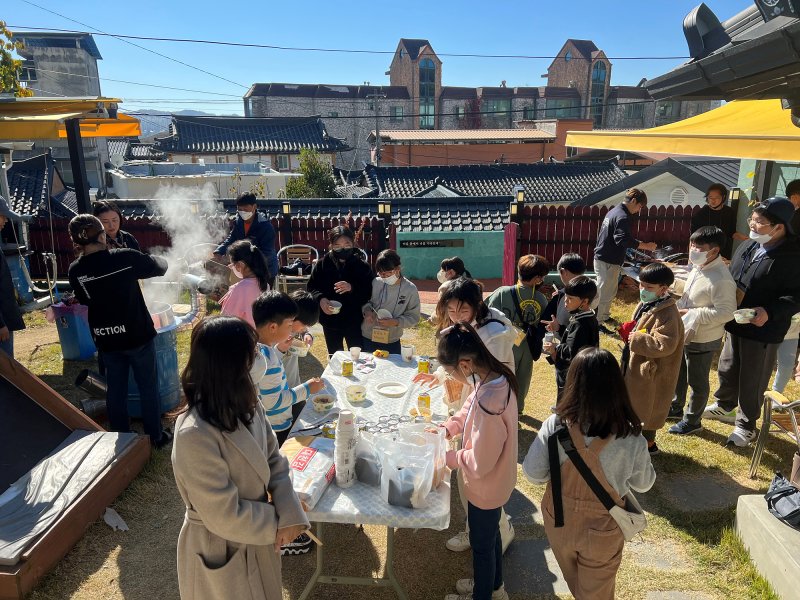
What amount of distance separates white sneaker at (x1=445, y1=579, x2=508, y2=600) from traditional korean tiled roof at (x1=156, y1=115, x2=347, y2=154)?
104ft

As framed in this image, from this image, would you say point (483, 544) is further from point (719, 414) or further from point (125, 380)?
point (719, 414)

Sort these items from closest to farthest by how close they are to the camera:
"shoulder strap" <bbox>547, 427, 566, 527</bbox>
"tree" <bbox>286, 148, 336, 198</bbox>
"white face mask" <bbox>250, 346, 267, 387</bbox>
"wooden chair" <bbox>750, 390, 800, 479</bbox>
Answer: "shoulder strap" <bbox>547, 427, 566, 527</bbox>
"white face mask" <bbox>250, 346, 267, 387</bbox>
"wooden chair" <bbox>750, 390, 800, 479</bbox>
"tree" <bbox>286, 148, 336, 198</bbox>

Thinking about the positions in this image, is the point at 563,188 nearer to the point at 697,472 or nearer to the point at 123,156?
the point at 697,472

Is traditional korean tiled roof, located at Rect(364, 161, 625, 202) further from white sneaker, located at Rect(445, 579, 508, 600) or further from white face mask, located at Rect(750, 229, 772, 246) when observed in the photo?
white sneaker, located at Rect(445, 579, 508, 600)

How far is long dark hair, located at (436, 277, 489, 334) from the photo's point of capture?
3266 millimetres

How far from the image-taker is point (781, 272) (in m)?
4.27

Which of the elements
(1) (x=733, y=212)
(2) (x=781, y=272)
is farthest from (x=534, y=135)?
(2) (x=781, y=272)

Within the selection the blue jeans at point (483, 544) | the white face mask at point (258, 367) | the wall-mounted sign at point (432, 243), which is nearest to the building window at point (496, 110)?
the wall-mounted sign at point (432, 243)

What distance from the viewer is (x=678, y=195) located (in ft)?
59.9

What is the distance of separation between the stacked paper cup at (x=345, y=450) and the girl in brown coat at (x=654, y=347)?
2364 millimetres

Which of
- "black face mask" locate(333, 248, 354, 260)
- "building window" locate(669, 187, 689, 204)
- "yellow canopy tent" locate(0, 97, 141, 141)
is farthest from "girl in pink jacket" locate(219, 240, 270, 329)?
"building window" locate(669, 187, 689, 204)

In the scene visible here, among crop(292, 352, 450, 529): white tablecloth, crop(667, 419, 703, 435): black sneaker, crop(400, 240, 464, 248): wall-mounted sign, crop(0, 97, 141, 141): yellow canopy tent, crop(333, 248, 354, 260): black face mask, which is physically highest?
crop(0, 97, 141, 141): yellow canopy tent

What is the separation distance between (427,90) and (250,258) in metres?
45.2

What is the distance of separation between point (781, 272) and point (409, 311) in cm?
307
